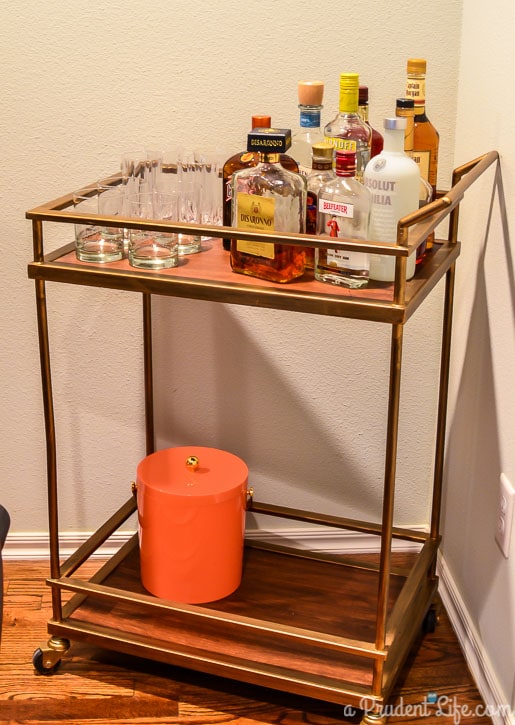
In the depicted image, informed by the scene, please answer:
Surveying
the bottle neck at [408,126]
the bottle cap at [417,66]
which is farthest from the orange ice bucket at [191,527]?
the bottle cap at [417,66]

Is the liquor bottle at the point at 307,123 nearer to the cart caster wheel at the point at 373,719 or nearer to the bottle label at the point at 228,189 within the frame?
the bottle label at the point at 228,189

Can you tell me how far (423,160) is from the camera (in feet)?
4.72

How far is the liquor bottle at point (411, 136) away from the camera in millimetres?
1380

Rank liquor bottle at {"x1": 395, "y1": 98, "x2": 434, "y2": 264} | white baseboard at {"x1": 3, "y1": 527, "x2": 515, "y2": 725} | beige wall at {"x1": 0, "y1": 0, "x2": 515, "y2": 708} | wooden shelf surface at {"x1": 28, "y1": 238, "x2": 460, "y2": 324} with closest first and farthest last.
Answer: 1. wooden shelf surface at {"x1": 28, "y1": 238, "x2": 460, "y2": 324}
2. liquor bottle at {"x1": 395, "y1": 98, "x2": 434, "y2": 264}
3. beige wall at {"x1": 0, "y1": 0, "x2": 515, "y2": 708}
4. white baseboard at {"x1": 3, "y1": 527, "x2": 515, "y2": 725}

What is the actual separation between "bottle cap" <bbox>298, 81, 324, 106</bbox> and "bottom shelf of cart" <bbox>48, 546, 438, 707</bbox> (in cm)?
82

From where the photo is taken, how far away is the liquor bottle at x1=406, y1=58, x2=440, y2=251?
1.41 meters

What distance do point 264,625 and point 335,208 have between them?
26.2 inches

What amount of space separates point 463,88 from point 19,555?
131 cm

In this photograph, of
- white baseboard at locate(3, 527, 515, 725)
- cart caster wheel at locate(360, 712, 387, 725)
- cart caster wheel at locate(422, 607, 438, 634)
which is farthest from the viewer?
white baseboard at locate(3, 527, 515, 725)

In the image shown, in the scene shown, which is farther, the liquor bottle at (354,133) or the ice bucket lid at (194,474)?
the ice bucket lid at (194,474)

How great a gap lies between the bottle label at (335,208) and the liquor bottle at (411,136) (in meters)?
0.14

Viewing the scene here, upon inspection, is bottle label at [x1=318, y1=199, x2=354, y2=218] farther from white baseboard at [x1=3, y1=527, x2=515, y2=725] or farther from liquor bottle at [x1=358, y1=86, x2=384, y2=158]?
white baseboard at [x1=3, y1=527, x2=515, y2=725]

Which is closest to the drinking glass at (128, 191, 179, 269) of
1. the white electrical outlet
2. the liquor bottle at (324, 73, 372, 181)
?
the liquor bottle at (324, 73, 372, 181)

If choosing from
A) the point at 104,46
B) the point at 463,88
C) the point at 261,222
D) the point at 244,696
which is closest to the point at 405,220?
the point at 261,222
